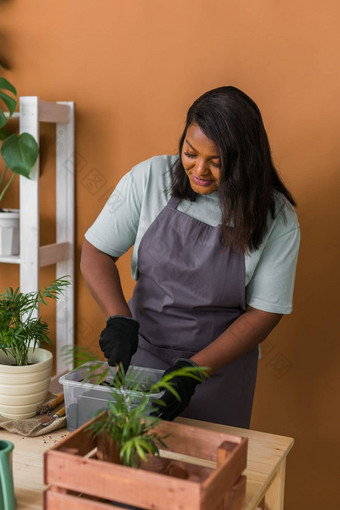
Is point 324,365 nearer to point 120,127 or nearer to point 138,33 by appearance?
point 120,127

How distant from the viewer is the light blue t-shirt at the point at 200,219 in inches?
67.5

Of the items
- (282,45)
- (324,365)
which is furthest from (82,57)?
(324,365)

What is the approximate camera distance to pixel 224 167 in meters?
1.54

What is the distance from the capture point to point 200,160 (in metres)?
1.55

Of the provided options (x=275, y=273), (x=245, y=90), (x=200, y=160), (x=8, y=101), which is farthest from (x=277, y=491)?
(x=8, y=101)

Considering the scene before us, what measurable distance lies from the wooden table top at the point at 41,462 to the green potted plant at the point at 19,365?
76mm

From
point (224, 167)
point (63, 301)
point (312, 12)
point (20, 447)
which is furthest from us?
point (63, 301)

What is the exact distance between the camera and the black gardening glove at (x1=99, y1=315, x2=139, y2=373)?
4.74ft

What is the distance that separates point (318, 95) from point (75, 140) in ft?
3.26

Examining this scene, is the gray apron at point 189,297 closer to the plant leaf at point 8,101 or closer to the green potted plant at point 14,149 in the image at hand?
the green potted plant at point 14,149

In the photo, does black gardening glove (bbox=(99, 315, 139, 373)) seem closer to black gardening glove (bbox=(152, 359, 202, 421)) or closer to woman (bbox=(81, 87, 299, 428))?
woman (bbox=(81, 87, 299, 428))

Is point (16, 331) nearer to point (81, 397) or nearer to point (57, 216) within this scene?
point (81, 397)

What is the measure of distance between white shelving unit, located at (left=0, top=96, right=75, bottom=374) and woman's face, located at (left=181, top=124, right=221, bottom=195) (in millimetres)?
889

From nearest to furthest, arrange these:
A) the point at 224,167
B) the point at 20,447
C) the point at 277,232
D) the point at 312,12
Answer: the point at 20,447
the point at 224,167
the point at 277,232
the point at 312,12
